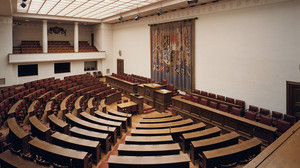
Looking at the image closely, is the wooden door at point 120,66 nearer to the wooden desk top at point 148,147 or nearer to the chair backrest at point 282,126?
the wooden desk top at point 148,147

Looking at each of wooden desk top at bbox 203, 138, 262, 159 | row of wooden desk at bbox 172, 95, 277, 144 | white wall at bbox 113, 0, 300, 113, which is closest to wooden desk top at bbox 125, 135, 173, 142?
wooden desk top at bbox 203, 138, 262, 159

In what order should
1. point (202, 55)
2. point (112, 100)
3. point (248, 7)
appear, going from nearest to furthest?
point (248, 7) < point (202, 55) < point (112, 100)

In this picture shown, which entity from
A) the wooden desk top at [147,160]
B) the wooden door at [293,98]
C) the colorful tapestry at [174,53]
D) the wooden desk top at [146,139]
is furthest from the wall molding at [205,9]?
the wooden desk top at [147,160]

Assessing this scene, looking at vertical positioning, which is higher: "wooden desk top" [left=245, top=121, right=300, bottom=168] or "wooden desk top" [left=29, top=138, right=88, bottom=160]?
"wooden desk top" [left=245, top=121, right=300, bottom=168]

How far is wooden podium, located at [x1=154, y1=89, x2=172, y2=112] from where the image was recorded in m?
8.38

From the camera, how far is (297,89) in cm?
600

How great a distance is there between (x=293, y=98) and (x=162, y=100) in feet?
15.2

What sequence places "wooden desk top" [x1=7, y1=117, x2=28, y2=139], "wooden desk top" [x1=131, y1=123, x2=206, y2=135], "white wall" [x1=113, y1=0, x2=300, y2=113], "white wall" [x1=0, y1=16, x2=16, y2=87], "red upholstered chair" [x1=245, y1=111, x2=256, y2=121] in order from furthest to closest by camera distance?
"white wall" [x1=0, y1=16, x2=16, y2=87], "white wall" [x1=113, y1=0, x2=300, y2=113], "red upholstered chair" [x1=245, y1=111, x2=256, y2=121], "wooden desk top" [x1=131, y1=123, x2=206, y2=135], "wooden desk top" [x1=7, y1=117, x2=28, y2=139]

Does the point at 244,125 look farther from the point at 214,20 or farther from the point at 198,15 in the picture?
the point at 198,15

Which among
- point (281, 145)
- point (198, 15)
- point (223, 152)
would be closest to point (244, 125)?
point (223, 152)

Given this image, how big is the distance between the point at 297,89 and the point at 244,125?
2.18 m

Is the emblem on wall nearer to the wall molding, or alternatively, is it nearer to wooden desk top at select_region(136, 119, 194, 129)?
the wall molding

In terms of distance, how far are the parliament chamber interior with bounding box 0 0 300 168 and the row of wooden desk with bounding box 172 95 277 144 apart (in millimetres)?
30

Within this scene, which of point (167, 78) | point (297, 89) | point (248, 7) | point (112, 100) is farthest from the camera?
point (167, 78)
